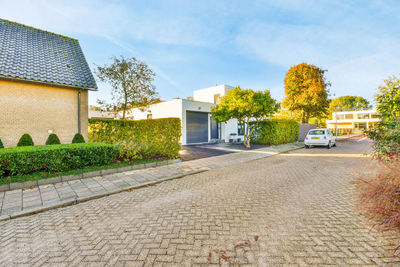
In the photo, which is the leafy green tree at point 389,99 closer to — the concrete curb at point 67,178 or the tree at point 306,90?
the concrete curb at point 67,178

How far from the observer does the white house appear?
16.3 metres

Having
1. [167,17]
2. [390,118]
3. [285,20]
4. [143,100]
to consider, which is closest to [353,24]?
[285,20]

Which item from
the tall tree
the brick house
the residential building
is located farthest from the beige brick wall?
the tall tree

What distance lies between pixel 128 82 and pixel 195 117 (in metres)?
8.06

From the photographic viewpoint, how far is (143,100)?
434 inches

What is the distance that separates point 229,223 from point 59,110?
10.6 m

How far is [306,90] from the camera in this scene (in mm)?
21641

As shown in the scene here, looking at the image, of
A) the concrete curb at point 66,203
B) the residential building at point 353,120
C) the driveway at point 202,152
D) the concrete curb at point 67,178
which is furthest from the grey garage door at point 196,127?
the residential building at point 353,120

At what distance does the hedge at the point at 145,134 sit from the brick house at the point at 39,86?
205 cm

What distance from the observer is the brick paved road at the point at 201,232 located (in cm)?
223

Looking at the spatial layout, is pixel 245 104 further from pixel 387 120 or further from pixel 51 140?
pixel 51 140

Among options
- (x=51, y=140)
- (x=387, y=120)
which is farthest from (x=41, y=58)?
(x=387, y=120)

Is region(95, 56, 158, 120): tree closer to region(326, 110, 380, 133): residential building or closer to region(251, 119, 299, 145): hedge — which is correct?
region(251, 119, 299, 145): hedge

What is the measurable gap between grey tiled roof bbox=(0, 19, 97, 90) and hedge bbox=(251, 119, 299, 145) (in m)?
14.0
